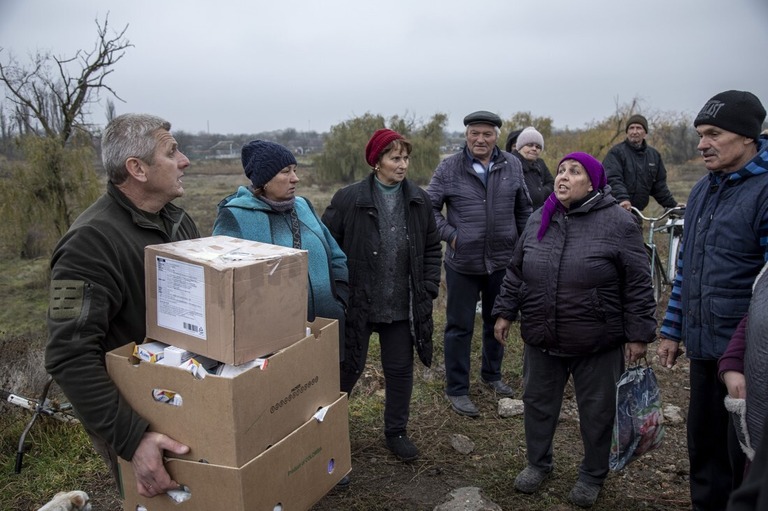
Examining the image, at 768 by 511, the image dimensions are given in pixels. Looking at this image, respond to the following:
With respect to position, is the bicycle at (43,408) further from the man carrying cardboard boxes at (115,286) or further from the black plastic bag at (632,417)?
the black plastic bag at (632,417)

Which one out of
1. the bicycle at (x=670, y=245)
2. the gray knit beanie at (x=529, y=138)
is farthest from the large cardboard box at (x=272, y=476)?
the bicycle at (x=670, y=245)

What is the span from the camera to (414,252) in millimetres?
3342

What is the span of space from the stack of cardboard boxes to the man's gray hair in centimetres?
37

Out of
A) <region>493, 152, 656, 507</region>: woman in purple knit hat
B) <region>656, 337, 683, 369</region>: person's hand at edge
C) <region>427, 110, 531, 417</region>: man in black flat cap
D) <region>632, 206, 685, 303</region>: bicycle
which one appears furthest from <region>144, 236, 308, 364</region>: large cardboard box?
<region>632, 206, 685, 303</region>: bicycle

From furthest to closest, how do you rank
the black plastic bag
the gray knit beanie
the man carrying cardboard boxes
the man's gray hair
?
the gray knit beanie → the black plastic bag → the man's gray hair → the man carrying cardboard boxes

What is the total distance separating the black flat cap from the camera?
4.02 metres

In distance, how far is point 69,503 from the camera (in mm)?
2514

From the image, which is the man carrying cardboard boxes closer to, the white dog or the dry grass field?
the white dog

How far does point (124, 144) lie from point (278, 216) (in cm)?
93

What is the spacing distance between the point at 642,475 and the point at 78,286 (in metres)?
3.20

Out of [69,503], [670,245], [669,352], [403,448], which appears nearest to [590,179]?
[669,352]

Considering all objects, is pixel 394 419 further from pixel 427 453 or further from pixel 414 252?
pixel 414 252

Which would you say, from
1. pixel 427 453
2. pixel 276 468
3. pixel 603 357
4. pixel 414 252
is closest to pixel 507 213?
pixel 414 252

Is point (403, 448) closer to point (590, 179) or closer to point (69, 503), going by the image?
A: point (69, 503)
